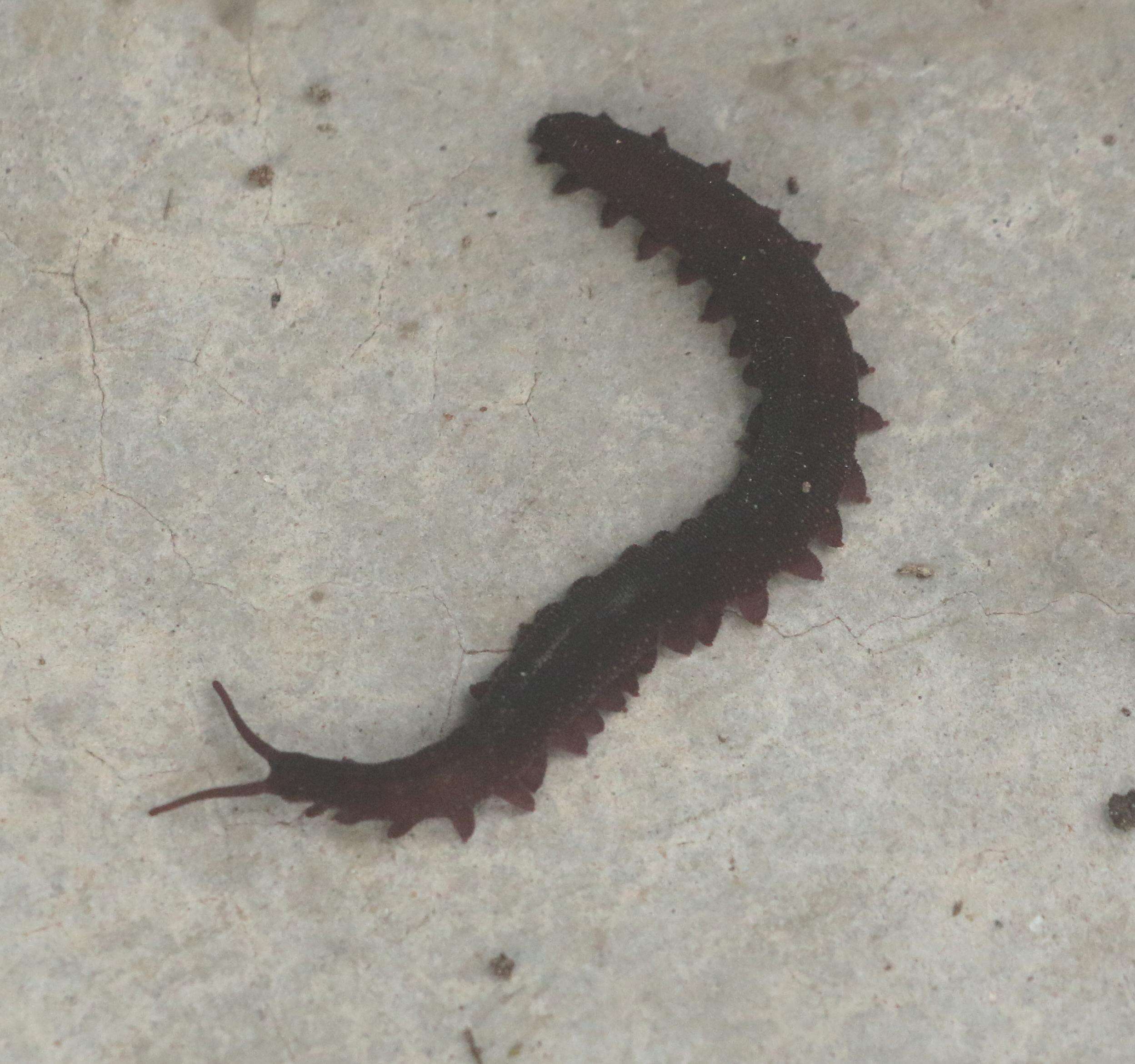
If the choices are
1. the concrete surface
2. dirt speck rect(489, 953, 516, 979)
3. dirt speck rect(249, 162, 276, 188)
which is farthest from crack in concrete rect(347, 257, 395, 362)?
dirt speck rect(489, 953, 516, 979)

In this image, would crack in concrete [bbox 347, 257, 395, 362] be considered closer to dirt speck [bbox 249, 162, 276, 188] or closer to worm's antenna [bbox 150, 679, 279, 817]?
dirt speck [bbox 249, 162, 276, 188]

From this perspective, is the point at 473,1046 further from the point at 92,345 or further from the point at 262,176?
the point at 262,176

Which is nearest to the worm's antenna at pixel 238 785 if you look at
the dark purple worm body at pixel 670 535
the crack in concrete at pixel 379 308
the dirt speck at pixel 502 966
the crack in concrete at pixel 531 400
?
the dark purple worm body at pixel 670 535

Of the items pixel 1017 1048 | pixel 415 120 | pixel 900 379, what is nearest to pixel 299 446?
pixel 415 120

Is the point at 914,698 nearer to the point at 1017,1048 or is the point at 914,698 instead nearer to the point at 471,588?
the point at 1017,1048

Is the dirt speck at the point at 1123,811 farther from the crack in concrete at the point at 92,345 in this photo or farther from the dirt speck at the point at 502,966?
the crack in concrete at the point at 92,345
